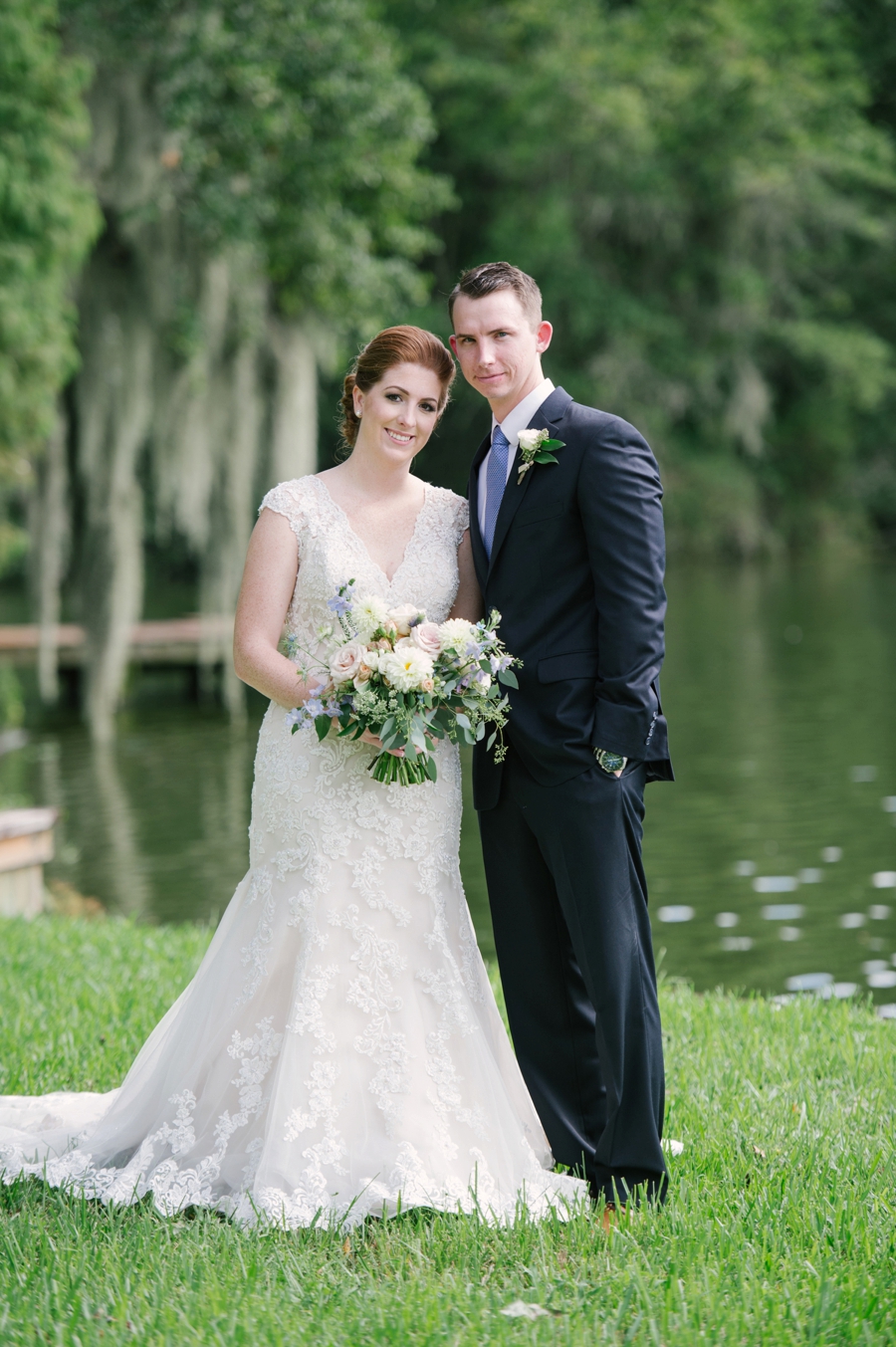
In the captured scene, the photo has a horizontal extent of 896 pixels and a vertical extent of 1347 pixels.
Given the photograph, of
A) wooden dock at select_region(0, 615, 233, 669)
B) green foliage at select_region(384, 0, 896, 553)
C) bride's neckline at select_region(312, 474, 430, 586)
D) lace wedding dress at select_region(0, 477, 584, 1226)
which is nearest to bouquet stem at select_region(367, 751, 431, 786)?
lace wedding dress at select_region(0, 477, 584, 1226)

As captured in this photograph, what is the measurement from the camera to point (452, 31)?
28203 millimetres

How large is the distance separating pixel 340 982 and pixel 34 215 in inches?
308

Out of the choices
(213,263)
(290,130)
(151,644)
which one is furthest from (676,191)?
(290,130)

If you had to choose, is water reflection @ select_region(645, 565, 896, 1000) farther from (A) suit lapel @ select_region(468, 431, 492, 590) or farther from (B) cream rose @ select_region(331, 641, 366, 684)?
(B) cream rose @ select_region(331, 641, 366, 684)

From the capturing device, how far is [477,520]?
12.3 ft

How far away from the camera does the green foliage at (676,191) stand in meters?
26.8

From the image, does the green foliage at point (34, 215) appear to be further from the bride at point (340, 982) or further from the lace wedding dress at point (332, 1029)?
the lace wedding dress at point (332, 1029)

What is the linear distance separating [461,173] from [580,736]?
28819 millimetres

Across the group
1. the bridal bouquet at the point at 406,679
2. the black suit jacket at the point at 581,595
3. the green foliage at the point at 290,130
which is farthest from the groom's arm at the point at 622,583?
the green foliage at the point at 290,130

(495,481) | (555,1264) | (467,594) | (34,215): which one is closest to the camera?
(555,1264)

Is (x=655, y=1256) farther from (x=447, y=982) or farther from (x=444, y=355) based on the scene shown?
(x=444, y=355)

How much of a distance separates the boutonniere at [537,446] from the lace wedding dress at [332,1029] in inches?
18.5

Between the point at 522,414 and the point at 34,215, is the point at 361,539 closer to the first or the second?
the point at 522,414

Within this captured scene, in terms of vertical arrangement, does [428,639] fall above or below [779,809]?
above
